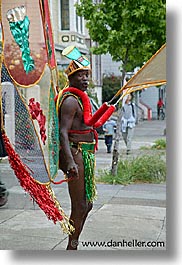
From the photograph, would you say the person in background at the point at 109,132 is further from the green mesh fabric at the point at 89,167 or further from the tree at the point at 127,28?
the green mesh fabric at the point at 89,167

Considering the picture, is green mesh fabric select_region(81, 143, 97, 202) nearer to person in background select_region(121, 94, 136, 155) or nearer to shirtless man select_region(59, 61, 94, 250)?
shirtless man select_region(59, 61, 94, 250)

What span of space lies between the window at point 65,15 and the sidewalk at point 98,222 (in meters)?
1.21

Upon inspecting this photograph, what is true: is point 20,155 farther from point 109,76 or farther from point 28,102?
point 109,76

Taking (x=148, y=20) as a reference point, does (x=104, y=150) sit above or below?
below

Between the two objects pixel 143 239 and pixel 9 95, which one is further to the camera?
pixel 143 239

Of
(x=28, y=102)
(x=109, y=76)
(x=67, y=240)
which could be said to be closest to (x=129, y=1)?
(x=109, y=76)

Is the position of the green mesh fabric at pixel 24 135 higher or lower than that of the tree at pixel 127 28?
lower

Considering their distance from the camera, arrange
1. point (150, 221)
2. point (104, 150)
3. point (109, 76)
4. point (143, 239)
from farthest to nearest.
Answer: point (104, 150) → point (109, 76) → point (150, 221) → point (143, 239)

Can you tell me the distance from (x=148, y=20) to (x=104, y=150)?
159cm

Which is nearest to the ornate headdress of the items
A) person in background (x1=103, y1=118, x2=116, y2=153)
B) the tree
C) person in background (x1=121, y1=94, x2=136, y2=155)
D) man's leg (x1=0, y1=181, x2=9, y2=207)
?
the tree

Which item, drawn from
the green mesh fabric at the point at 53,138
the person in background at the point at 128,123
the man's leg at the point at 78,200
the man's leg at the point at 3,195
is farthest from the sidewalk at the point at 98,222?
the person in background at the point at 128,123

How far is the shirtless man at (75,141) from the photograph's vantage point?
3779 millimetres

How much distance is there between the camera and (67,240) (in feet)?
14.2

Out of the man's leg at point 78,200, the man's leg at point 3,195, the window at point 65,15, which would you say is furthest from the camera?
the man's leg at point 3,195
